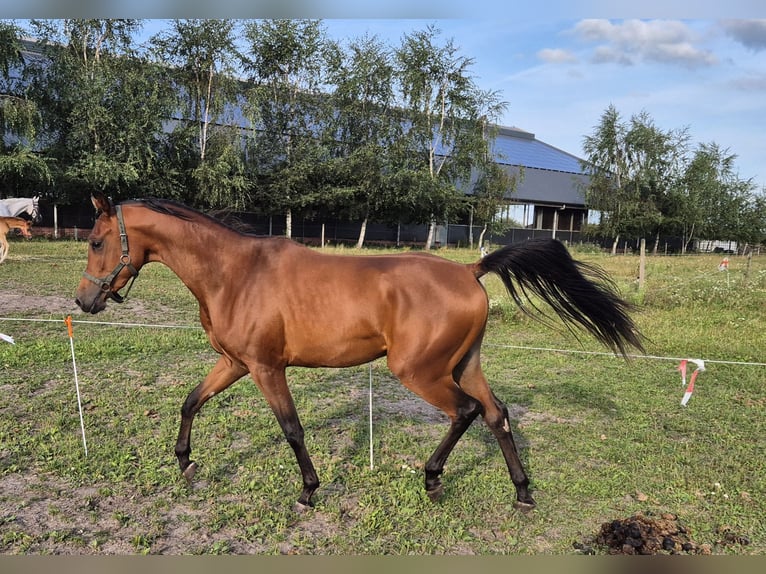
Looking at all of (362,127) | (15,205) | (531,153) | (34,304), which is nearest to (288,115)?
(362,127)

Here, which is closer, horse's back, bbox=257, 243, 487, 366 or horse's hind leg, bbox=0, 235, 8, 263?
horse's back, bbox=257, 243, 487, 366

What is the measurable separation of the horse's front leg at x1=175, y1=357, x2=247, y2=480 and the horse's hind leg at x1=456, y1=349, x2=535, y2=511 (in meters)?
1.57

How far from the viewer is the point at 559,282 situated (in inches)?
148

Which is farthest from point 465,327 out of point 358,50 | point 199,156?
point 358,50

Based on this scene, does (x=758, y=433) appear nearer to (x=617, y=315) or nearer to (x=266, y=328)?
(x=617, y=315)

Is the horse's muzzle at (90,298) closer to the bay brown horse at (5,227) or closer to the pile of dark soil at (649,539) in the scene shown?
the pile of dark soil at (649,539)

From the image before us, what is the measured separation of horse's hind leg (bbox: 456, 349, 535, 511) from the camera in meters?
3.59

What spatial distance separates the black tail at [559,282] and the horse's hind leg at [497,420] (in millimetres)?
570

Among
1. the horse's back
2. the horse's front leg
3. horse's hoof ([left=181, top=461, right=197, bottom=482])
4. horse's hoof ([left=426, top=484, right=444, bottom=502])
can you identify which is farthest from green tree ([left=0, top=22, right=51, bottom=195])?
horse's hoof ([left=426, top=484, right=444, bottom=502])

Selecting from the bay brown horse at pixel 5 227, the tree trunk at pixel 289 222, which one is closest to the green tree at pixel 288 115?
the tree trunk at pixel 289 222

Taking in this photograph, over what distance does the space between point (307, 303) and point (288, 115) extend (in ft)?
88.4

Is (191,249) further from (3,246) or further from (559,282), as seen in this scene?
(3,246)

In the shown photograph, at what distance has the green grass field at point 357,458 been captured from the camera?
3238 mm

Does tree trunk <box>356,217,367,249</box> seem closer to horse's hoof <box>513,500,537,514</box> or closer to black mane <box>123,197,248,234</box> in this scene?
black mane <box>123,197,248,234</box>
